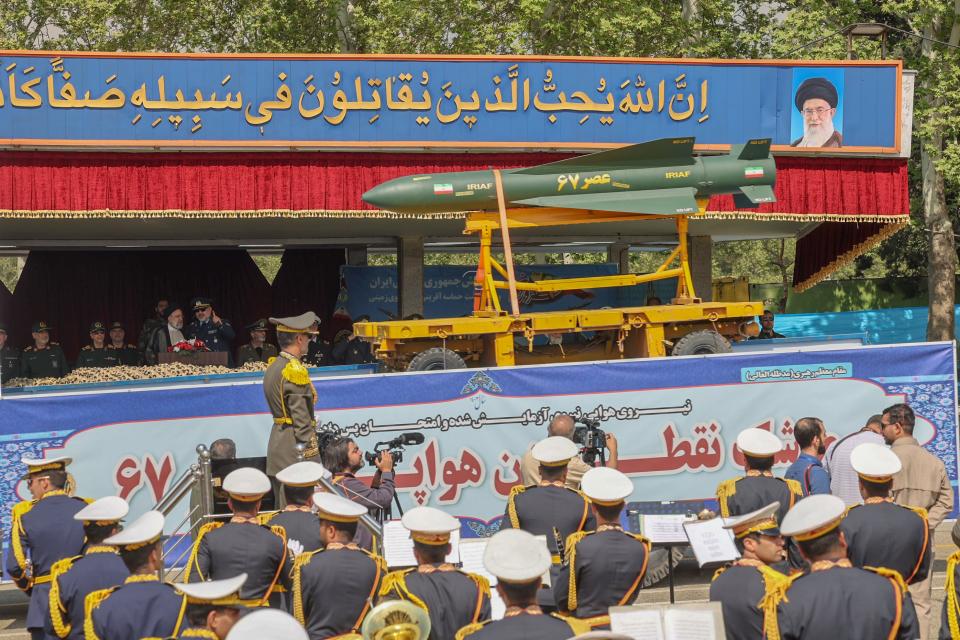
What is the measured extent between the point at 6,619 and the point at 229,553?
4699 millimetres

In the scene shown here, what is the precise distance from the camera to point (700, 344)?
1401cm

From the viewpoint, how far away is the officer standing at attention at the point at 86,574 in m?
6.00

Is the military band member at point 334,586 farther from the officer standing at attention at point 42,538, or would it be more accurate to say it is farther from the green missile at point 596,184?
the green missile at point 596,184

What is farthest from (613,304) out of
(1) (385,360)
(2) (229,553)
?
(2) (229,553)

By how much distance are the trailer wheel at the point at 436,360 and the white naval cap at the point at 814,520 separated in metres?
8.32

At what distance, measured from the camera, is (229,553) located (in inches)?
249

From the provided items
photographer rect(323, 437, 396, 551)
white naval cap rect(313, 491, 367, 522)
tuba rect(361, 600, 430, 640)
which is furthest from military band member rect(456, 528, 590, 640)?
photographer rect(323, 437, 396, 551)

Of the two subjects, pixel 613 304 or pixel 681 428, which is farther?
pixel 613 304

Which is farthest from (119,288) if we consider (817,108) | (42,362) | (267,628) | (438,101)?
(267,628)

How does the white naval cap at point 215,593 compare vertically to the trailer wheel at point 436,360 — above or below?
below

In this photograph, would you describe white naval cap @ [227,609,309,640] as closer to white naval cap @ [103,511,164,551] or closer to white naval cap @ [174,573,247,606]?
white naval cap @ [174,573,247,606]

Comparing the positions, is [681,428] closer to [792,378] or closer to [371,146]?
[792,378]

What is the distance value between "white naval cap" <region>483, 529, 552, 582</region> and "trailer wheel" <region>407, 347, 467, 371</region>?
8423 millimetres

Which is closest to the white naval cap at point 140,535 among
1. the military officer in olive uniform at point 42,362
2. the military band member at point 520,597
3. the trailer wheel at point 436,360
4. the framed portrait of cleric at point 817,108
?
the military band member at point 520,597
